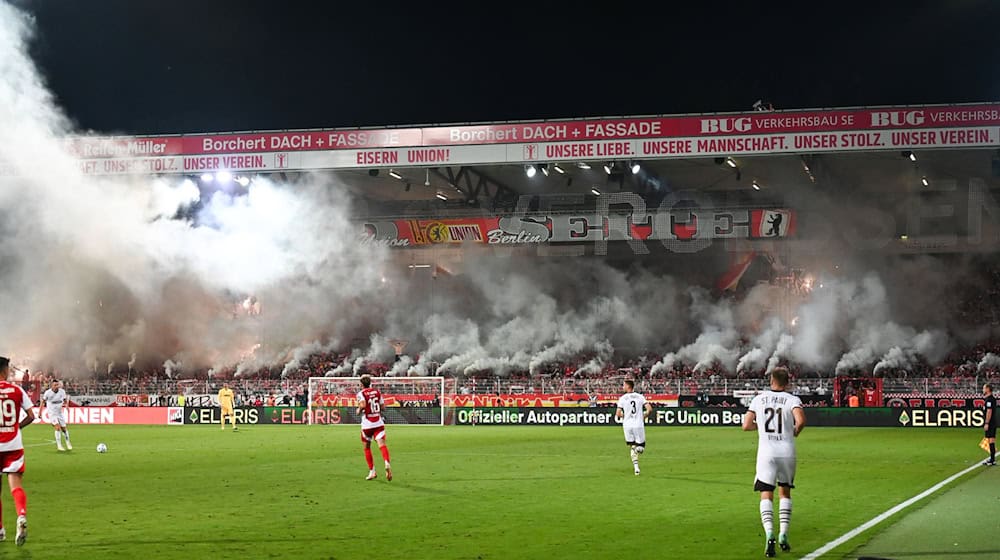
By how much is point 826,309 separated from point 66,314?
1615 inches

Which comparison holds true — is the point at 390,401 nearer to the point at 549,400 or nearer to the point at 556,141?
the point at 549,400

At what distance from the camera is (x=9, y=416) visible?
1265cm

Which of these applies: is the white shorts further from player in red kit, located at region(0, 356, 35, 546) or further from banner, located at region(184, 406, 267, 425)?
banner, located at region(184, 406, 267, 425)

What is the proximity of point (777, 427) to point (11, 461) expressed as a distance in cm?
895

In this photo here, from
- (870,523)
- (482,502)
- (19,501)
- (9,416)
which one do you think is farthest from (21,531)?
(870,523)

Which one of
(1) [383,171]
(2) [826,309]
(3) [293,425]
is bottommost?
(3) [293,425]

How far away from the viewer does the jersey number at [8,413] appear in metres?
12.6

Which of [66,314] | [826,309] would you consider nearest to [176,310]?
[66,314]

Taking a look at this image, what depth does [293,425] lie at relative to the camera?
158ft

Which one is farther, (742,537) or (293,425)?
(293,425)

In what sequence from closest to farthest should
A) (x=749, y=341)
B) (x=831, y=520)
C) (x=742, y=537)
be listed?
(x=742, y=537) < (x=831, y=520) < (x=749, y=341)

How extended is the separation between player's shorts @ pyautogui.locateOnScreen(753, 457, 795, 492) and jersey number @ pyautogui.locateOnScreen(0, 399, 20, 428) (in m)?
8.73

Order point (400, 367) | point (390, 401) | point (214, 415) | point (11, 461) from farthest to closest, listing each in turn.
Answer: point (400, 367)
point (214, 415)
point (390, 401)
point (11, 461)

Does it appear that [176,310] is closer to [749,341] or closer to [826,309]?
[749,341]
